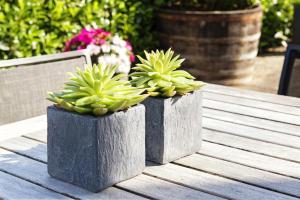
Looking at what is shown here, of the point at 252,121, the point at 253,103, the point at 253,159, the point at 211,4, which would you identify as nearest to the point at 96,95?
the point at 253,159

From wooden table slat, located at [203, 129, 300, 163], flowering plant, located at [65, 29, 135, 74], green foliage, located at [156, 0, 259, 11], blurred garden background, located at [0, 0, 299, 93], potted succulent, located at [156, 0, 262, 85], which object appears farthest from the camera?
green foliage, located at [156, 0, 259, 11]

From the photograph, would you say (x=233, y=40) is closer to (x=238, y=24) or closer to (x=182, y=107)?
(x=238, y=24)

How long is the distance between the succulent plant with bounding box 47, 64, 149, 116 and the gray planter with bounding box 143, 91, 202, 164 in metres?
0.12

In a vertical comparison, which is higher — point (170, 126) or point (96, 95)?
point (96, 95)

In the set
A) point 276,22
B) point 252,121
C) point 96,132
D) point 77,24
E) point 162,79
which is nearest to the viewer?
point 96,132

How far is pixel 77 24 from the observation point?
17.0ft

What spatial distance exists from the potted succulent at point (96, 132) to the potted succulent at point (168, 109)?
0.34ft

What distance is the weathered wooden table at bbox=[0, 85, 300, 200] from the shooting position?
148cm

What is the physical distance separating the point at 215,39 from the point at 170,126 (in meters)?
3.82

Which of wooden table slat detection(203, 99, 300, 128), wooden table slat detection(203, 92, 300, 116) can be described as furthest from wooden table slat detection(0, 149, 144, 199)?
wooden table slat detection(203, 92, 300, 116)

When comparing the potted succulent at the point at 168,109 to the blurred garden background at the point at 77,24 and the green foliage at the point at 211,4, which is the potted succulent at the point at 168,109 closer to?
the blurred garden background at the point at 77,24

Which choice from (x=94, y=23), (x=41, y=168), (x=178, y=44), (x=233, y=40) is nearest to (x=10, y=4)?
(x=94, y=23)

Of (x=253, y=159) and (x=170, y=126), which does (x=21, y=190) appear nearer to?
(x=170, y=126)

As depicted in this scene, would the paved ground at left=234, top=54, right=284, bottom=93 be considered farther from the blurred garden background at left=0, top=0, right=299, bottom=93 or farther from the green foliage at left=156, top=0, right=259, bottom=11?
the green foliage at left=156, top=0, right=259, bottom=11
